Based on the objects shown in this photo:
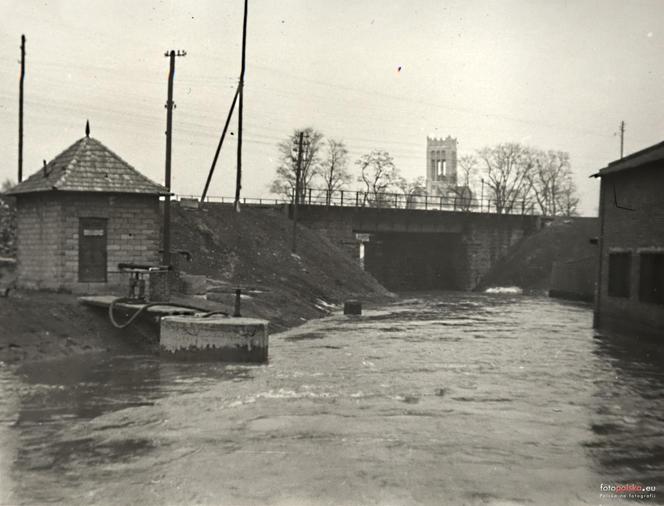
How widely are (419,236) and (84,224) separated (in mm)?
43440

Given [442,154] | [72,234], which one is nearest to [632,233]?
[72,234]

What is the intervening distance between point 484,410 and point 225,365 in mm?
6073

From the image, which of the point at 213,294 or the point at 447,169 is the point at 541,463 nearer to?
the point at 213,294

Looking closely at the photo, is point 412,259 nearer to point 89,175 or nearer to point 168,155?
point 168,155

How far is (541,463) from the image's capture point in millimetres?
9016

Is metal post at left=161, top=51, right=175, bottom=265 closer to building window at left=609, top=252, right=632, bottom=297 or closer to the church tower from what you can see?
building window at left=609, top=252, right=632, bottom=297

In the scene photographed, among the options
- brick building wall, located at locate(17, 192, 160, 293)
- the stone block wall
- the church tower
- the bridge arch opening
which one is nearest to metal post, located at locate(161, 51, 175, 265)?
brick building wall, located at locate(17, 192, 160, 293)

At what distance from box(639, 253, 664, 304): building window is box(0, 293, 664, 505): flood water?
3.53 metres

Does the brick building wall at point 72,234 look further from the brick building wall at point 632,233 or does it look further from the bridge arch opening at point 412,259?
the bridge arch opening at point 412,259

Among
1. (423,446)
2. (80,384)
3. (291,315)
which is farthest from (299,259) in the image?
(423,446)

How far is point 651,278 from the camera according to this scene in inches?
866

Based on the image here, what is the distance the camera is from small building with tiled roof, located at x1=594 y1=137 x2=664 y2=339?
21.5 meters

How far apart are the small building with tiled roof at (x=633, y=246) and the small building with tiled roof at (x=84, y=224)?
15086 millimetres

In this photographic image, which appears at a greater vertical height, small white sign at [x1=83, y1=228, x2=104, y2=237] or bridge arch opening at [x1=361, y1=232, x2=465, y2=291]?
small white sign at [x1=83, y1=228, x2=104, y2=237]
